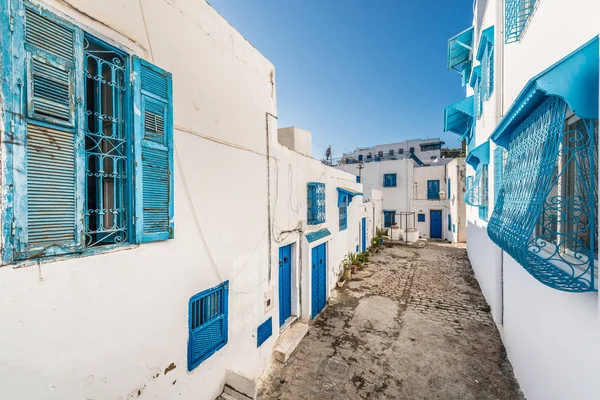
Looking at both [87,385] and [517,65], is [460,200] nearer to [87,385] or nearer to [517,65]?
[517,65]

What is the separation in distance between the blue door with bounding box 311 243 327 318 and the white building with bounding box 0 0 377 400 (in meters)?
2.52

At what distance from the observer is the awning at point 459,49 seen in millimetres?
10250

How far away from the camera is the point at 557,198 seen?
8.40 ft

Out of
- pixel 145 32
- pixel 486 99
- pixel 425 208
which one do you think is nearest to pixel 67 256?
pixel 145 32

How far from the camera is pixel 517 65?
174 inches

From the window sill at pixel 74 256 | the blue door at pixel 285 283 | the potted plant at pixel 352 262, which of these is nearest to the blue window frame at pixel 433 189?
the potted plant at pixel 352 262

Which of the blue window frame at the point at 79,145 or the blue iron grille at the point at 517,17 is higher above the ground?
the blue iron grille at the point at 517,17

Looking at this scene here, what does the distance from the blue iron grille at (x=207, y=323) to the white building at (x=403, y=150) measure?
34.5 meters

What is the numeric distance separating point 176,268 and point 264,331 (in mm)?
2713

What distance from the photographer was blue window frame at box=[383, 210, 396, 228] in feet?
69.7

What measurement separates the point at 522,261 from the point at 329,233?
18.6ft

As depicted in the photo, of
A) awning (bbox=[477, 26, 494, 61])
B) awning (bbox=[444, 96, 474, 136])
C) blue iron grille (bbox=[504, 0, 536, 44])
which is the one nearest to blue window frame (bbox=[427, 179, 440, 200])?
awning (bbox=[444, 96, 474, 136])

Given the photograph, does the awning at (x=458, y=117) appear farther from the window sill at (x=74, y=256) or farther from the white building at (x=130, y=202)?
the window sill at (x=74, y=256)

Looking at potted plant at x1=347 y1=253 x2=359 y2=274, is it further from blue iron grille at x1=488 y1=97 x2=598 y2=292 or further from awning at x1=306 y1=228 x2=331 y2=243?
blue iron grille at x1=488 y1=97 x2=598 y2=292
